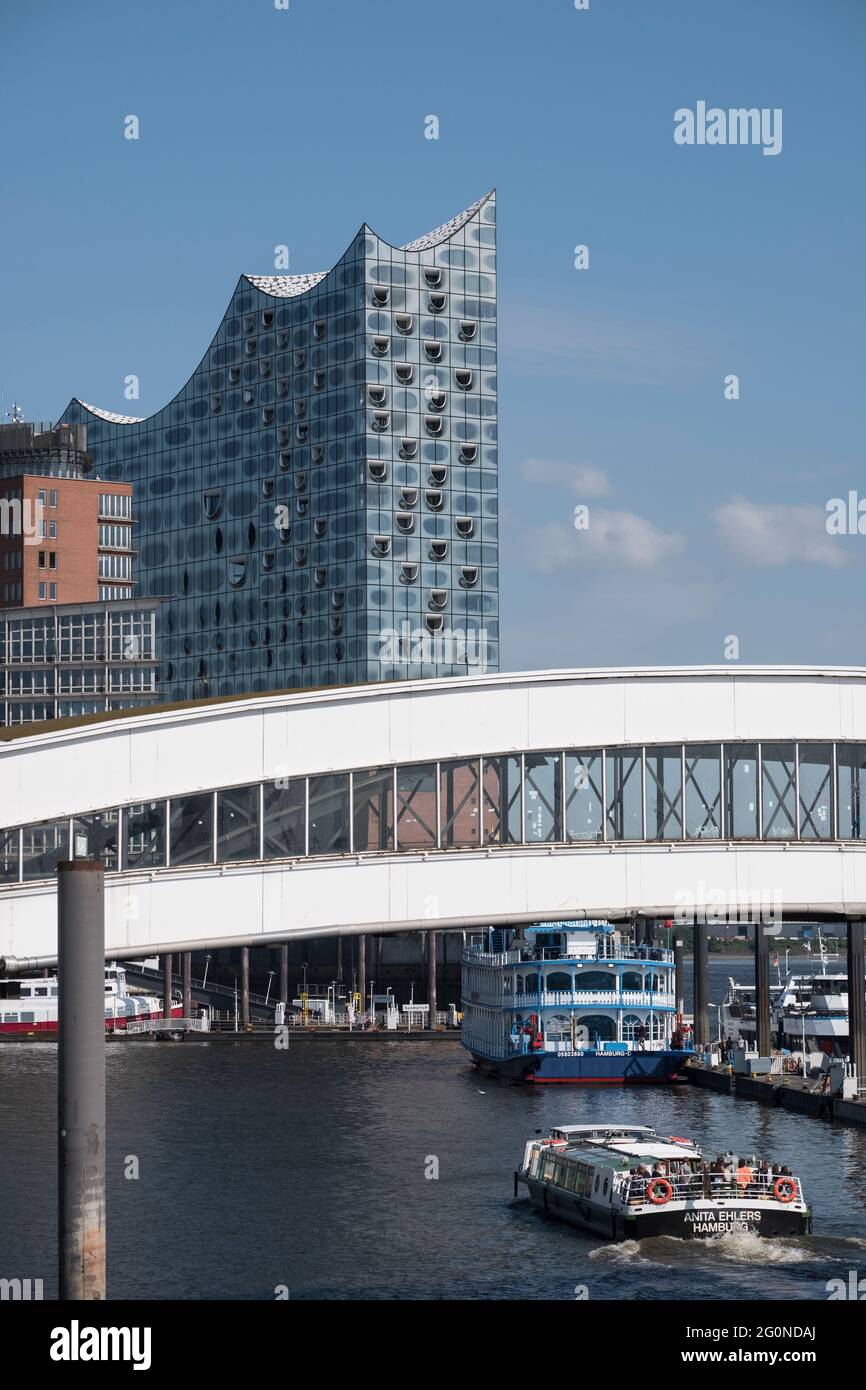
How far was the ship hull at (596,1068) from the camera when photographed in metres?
93.5

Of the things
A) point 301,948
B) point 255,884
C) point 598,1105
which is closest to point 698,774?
point 255,884

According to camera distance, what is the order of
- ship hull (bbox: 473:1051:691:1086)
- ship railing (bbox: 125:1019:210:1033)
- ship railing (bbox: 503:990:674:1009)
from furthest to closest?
ship railing (bbox: 125:1019:210:1033), ship railing (bbox: 503:990:674:1009), ship hull (bbox: 473:1051:691:1086)

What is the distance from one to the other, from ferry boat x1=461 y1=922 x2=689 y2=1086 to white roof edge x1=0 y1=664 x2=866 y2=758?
38.8 metres

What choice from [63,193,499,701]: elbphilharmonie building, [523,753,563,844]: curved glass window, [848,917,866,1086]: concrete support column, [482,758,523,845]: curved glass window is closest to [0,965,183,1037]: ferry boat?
[848,917,866,1086]: concrete support column

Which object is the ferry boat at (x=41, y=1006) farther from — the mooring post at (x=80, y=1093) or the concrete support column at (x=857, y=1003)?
the mooring post at (x=80, y=1093)

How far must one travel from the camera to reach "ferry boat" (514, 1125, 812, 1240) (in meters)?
50.3

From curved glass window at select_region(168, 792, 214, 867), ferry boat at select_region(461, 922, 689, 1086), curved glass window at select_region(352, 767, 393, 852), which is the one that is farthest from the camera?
ferry boat at select_region(461, 922, 689, 1086)

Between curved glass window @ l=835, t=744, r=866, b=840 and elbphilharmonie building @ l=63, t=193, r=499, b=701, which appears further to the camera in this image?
elbphilharmonie building @ l=63, t=193, r=499, b=701

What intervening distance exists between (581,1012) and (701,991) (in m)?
7.97

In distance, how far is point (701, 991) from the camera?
101000 mm

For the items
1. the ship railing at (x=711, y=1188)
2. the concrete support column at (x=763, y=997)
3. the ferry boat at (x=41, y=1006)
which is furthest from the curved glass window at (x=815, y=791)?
the ferry boat at (x=41, y=1006)

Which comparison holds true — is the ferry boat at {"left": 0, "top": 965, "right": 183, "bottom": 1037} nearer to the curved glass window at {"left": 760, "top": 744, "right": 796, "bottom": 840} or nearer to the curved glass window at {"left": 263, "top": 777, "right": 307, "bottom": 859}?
the curved glass window at {"left": 263, "top": 777, "right": 307, "bottom": 859}

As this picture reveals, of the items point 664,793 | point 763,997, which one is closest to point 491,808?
point 664,793

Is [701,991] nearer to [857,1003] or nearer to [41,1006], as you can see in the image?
[857,1003]
